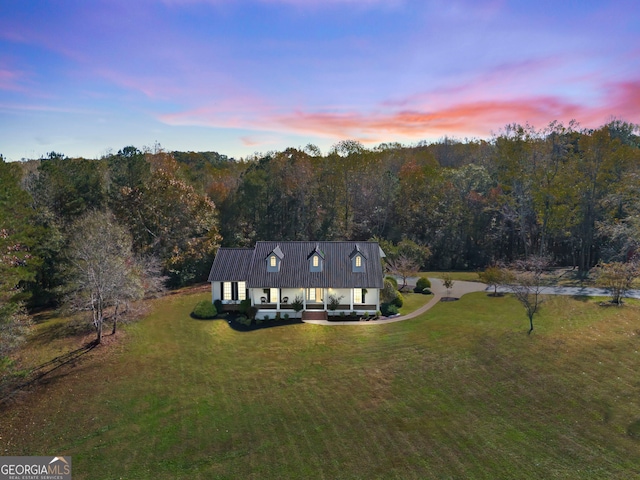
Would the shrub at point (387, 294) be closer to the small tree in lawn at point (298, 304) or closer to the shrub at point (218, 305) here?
the small tree in lawn at point (298, 304)

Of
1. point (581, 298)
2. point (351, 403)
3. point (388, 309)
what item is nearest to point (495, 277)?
point (581, 298)

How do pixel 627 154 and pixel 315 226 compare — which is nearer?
pixel 627 154

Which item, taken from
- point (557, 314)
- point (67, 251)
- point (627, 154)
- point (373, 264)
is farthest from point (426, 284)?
point (67, 251)

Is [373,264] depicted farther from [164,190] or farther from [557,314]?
[164,190]

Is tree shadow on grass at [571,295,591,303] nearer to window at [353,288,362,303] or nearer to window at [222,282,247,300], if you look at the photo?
window at [353,288,362,303]

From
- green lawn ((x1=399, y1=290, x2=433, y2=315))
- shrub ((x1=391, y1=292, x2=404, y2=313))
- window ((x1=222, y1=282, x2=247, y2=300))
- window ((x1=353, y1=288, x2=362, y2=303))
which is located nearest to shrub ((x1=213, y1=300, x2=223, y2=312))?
window ((x1=222, y1=282, x2=247, y2=300))

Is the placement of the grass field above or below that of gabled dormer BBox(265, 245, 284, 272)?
below
